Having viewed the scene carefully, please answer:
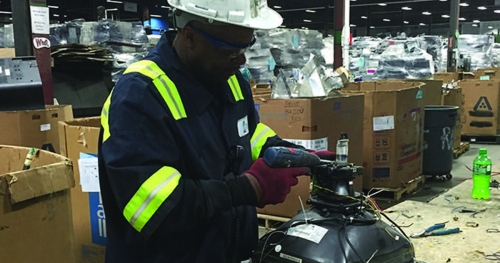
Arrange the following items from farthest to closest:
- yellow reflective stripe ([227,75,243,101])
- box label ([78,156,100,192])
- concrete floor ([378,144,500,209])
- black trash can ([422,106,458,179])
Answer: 1. black trash can ([422,106,458,179])
2. concrete floor ([378,144,500,209])
3. box label ([78,156,100,192])
4. yellow reflective stripe ([227,75,243,101])

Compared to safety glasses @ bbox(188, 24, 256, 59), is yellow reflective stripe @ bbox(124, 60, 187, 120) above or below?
below

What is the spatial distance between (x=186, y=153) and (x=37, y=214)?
547mm

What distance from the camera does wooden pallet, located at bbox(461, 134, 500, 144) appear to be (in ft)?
23.8

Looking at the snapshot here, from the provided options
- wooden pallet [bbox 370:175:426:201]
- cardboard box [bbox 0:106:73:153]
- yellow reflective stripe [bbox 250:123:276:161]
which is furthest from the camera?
wooden pallet [bbox 370:175:426:201]

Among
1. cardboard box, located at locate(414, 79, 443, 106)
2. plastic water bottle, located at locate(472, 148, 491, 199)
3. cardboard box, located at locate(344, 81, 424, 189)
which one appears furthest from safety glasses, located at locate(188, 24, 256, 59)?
cardboard box, located at locate(414, 79, 443, 106)

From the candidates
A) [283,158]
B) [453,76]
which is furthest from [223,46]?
[453,76]

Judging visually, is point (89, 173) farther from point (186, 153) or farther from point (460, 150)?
point (460, 150)

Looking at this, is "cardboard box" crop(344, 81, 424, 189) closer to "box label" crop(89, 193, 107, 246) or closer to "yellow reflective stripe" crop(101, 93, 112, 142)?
"box label" crop(89, 193, 107, 246)

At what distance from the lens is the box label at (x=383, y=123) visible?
4.32 metres

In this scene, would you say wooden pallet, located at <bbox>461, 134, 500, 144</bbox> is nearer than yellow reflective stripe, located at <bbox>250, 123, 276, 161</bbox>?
No

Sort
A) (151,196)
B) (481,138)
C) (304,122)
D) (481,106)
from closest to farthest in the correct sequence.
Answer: (151,196), (304,122), (481,106), (481,138)

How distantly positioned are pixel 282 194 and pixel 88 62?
4.59 m

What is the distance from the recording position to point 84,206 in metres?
2.37

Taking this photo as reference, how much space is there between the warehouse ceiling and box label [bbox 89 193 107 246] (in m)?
12.6
